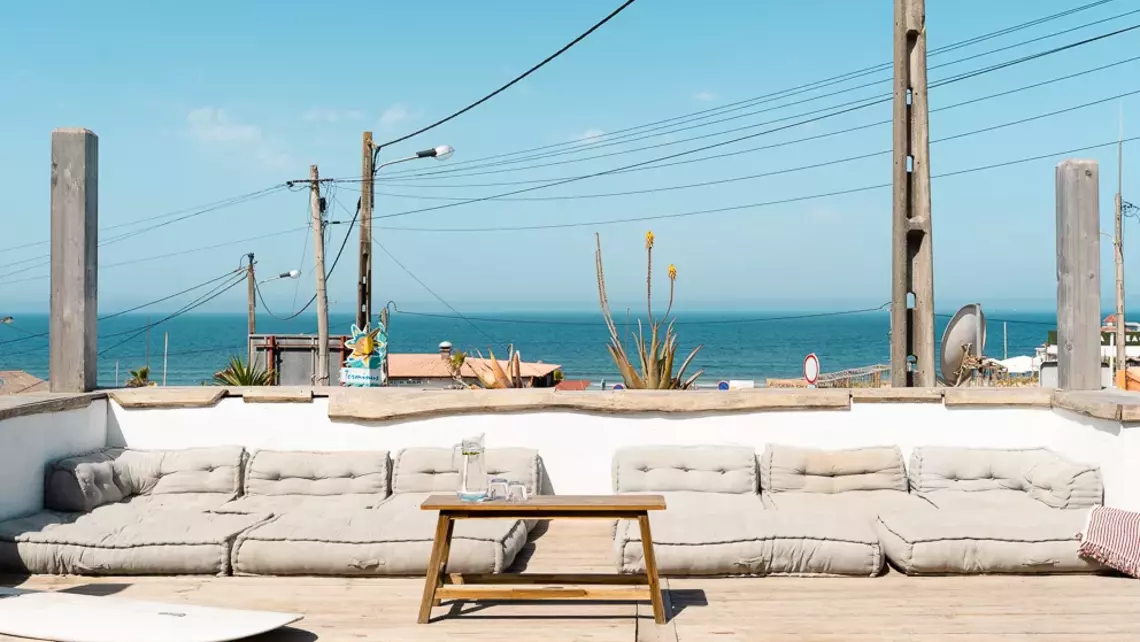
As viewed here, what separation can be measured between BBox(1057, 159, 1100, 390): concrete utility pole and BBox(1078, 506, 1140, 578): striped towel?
1226mm

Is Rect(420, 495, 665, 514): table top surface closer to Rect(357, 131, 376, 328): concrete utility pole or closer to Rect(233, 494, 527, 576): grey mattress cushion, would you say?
Rect(233, 494, 527, 576): grey mattress cushion

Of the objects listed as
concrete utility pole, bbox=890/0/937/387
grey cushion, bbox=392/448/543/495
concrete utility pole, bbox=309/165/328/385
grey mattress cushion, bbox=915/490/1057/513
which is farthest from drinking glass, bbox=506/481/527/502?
concrete utility pole, bbox=309/165/328/385

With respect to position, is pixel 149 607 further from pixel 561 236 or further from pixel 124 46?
pixel 561 236

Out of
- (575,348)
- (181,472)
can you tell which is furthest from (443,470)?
(575,348)

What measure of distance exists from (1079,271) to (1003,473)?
1.14 m

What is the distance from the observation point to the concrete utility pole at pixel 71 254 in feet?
16.8

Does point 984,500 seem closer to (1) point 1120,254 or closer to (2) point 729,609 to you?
(2) point 729,609

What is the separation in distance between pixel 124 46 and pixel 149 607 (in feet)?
68.6

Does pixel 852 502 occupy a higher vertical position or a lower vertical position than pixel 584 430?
lower

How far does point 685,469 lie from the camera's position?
4.92 metres

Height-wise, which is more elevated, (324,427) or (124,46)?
(124,46)

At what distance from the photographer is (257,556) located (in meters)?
4.09

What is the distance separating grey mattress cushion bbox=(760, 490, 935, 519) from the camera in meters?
4.52

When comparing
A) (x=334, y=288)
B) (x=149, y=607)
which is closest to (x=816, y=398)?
(x=149, y=607)
